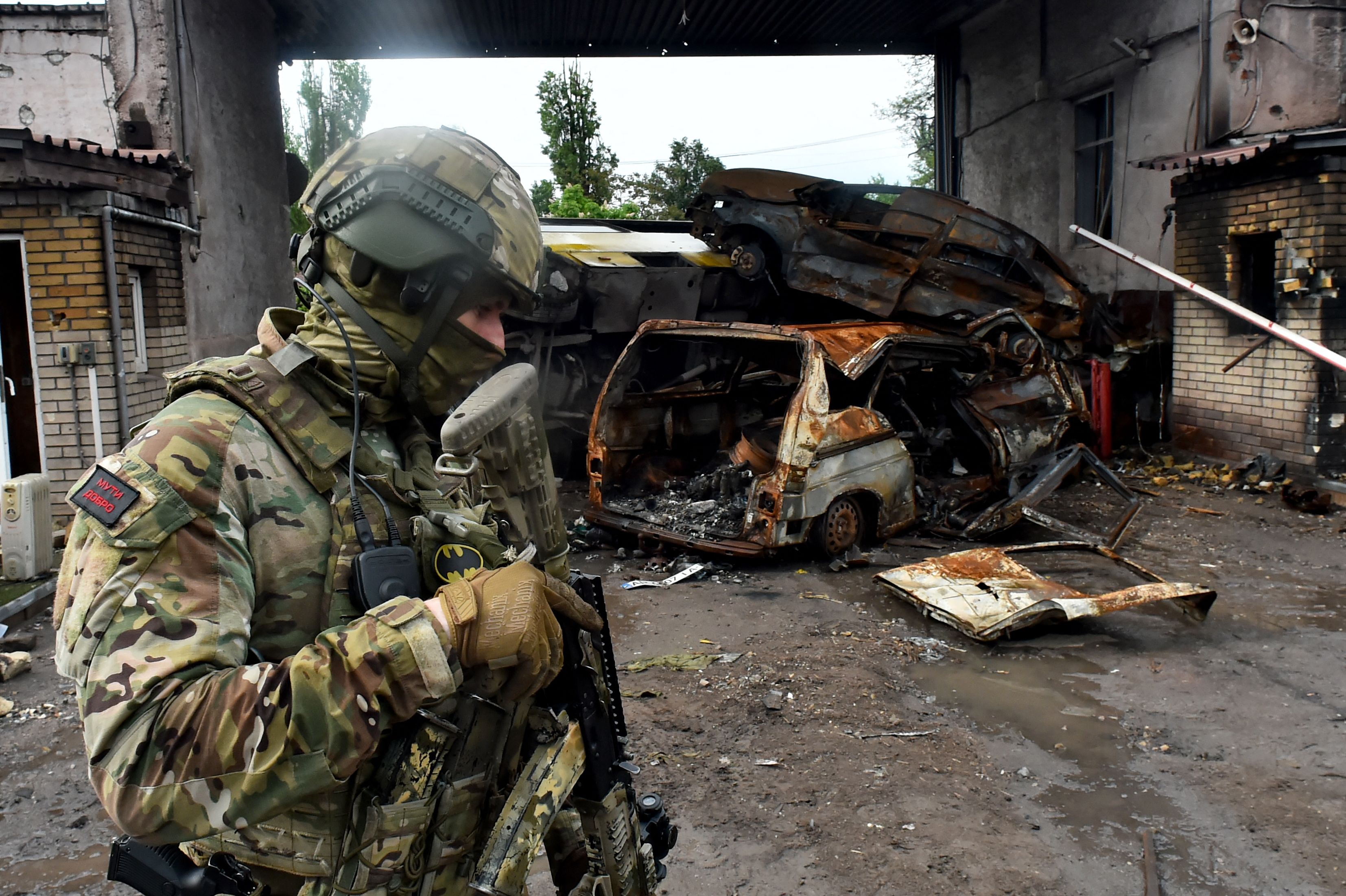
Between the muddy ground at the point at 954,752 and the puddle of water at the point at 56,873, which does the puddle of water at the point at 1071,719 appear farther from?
→ the puddle of water at the point at 56,873

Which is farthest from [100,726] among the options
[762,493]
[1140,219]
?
[1140,219]

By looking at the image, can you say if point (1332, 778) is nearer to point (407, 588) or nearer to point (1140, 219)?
point (407, 588)

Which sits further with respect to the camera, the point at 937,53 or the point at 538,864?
the point at 937,53

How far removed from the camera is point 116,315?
732 centimetres

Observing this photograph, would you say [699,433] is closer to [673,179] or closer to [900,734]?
[900,734]

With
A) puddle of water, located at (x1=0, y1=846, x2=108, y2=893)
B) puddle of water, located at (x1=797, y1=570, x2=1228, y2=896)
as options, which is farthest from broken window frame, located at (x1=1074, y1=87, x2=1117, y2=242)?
puddle of water, located at (x1=0, y1=846, x2=108, y2=893)

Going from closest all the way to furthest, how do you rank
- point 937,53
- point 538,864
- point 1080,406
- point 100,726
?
point 100,726 < point 538,864 < point 1080,406 < point 937,53

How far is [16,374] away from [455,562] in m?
7.72

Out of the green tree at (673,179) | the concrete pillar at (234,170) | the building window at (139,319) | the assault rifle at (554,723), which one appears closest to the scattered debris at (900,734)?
the assault rifle at (554,723)

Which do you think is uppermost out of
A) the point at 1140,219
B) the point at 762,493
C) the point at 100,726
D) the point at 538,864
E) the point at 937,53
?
the point at 937,53

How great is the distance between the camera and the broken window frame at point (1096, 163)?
11.5 meters

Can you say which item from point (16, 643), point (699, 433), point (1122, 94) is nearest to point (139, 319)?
point (16, 643)

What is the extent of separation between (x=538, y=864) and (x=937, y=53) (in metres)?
14.8

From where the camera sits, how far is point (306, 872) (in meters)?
1.52
